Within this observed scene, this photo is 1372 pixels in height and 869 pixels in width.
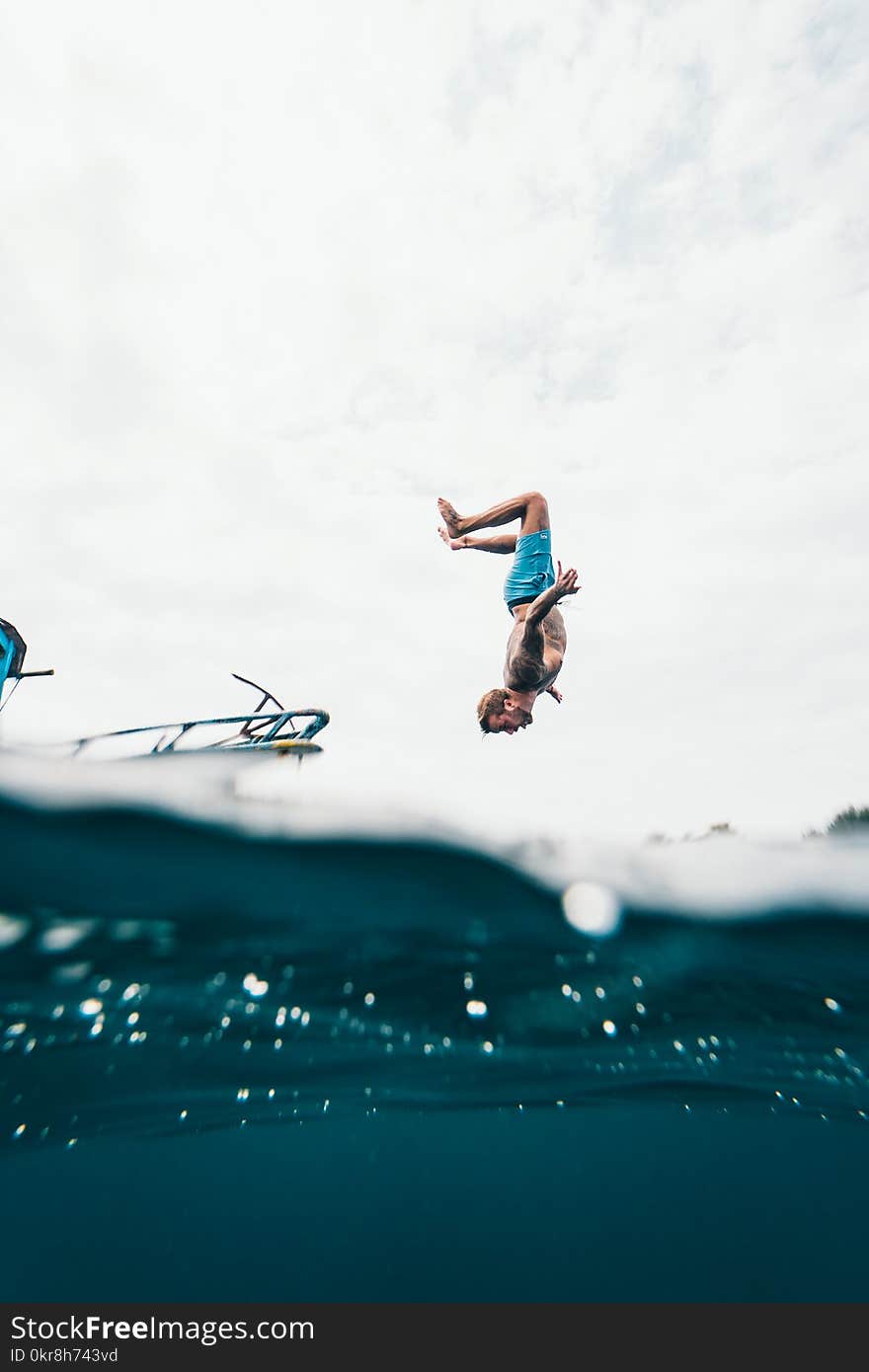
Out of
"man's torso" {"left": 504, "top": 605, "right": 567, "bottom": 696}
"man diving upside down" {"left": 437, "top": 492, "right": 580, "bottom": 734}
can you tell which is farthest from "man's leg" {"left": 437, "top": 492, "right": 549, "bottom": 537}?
"man's torso" {"left": 504, "top": 605, "right": 567, "bottom": 696}

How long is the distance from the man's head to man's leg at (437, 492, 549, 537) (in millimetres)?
2036

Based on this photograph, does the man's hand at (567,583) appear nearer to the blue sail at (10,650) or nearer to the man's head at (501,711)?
the man's head at (501,711)

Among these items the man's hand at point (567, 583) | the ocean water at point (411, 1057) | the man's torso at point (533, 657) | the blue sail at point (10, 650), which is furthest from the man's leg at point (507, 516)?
the blue sail at point (10, 650)

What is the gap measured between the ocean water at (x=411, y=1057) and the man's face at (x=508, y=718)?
232cm

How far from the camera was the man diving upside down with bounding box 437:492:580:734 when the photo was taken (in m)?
6.59

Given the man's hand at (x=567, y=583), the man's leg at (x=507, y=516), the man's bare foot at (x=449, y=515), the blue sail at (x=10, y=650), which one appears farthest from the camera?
the blue sail at (x=10, y=650)

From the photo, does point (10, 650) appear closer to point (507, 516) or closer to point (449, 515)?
point (449, 515)

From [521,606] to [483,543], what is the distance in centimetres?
96

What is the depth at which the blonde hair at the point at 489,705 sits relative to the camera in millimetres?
7246

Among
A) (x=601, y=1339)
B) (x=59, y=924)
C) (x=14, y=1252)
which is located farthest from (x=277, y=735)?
(x=601, y=1339)

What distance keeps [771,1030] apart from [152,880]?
287 inches

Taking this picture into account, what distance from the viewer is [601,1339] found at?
874 cm

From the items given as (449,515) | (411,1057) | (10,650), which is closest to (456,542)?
(449,515)

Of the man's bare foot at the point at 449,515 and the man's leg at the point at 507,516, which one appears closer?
the man's leg at the point at 507,516
